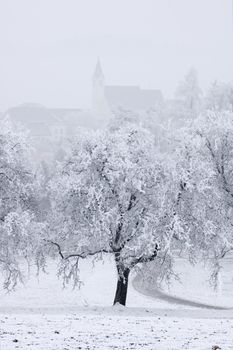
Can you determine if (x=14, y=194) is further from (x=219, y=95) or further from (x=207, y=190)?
(x=219, y=95)

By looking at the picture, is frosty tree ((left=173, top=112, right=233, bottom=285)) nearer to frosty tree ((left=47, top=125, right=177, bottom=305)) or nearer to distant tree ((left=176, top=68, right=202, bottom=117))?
frosty tree ((left=47, top=125, right=177, bottom=305))

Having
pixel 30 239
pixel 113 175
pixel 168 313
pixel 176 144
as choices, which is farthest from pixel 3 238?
pixel 176 144

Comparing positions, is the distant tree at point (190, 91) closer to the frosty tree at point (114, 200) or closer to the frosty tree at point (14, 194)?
the frosty tree at point (114, 200)

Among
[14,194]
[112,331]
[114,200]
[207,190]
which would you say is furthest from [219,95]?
[112,331]

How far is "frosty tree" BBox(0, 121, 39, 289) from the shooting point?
26.0 meters

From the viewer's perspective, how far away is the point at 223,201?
2859 cm

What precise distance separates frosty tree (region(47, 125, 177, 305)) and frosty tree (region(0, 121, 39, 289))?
4.49 feet

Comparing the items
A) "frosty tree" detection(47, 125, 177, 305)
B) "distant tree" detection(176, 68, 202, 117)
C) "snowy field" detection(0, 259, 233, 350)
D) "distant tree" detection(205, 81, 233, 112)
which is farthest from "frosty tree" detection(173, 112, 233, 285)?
"distant tree" detection(176, 68, 202, 117)

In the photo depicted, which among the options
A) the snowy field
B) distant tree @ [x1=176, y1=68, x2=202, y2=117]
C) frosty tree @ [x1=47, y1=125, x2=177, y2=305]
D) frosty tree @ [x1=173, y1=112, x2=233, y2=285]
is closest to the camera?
the snowy field

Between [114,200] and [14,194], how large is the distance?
463 cm

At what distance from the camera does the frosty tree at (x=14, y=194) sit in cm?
2598

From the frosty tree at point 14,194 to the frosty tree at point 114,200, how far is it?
53.9 inches

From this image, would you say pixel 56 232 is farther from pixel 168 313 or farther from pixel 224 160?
pixel 224 160

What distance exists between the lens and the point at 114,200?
26.5 metres
